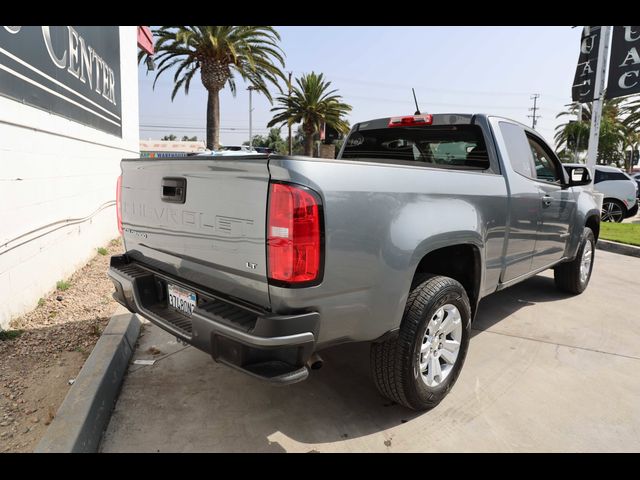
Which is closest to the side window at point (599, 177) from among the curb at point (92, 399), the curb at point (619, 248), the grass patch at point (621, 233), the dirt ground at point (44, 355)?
the grass patch at point (621, 233)

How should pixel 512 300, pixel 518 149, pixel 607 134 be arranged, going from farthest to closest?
1. pixel 607 134
2. pixel 512 300
3. pixel 518 149

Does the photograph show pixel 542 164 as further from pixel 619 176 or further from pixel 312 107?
pixel 312 107

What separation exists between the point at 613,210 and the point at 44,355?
1409 centimetres

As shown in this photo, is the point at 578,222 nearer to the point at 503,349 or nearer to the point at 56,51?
the point at 503,349

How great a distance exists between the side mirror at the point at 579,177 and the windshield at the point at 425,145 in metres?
1.58

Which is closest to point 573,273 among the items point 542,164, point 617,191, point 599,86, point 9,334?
point 542,164

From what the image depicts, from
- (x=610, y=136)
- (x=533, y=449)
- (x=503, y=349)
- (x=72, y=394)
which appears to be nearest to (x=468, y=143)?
(x=503, y=349)

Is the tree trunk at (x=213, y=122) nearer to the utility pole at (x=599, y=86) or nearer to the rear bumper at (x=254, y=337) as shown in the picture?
the utility pole at (x=599, y=86)

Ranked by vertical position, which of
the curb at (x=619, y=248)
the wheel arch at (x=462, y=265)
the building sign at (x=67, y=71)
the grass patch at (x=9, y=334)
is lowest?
the grass patch at (x=9, y=334)

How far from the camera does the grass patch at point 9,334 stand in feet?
11.4

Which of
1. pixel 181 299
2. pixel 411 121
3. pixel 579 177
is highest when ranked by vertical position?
pixel 411 121

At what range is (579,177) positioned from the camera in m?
4.67

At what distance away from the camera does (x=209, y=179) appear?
2324mm

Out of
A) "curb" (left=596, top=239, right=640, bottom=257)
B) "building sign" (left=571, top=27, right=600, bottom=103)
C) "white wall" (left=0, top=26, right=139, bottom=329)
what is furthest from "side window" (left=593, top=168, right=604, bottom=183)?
"white wall" (left=0, top=26, right=139, bottom=329)
